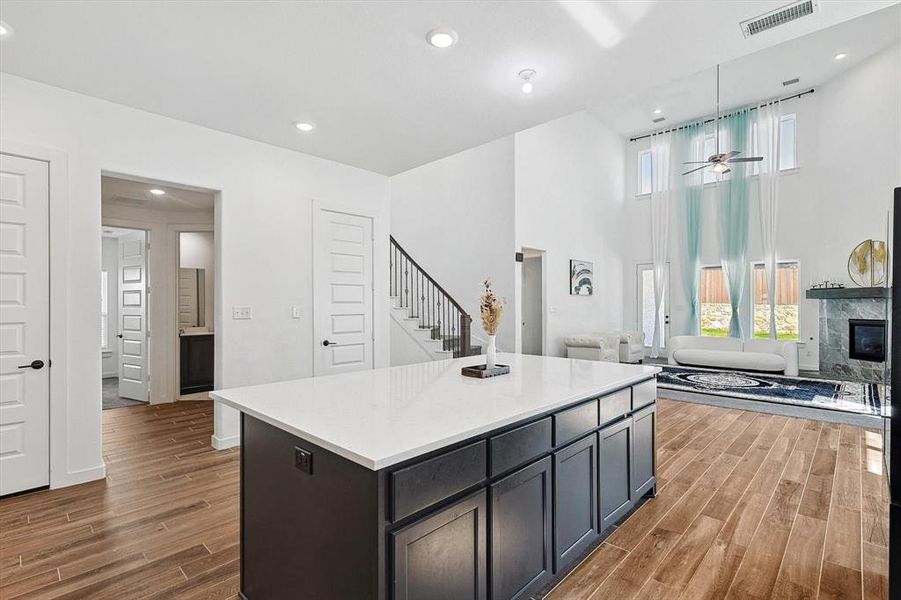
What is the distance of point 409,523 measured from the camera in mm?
1377

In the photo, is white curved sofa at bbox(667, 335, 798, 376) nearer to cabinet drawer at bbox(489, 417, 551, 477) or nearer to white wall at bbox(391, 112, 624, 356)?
white wall at bbox(391, 112, 624, 356)

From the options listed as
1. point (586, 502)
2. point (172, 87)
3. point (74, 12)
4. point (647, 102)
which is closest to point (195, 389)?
point (172, 87)

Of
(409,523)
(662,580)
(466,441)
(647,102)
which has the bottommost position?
(662,580)

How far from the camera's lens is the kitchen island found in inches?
53.7

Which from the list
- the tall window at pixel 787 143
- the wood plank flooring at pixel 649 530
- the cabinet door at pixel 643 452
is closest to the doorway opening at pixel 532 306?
the wood plank flooring at pixel 649 530

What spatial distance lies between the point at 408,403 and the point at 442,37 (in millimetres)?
2058

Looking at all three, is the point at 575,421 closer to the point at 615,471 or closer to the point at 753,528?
the point at 615,471

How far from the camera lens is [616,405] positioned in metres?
2.48

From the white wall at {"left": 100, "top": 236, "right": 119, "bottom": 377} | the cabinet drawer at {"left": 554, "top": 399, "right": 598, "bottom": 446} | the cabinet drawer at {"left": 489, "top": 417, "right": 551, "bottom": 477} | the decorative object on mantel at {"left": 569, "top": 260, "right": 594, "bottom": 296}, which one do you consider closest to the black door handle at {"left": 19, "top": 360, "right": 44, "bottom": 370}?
the cabinet drawer at {"left": 489, "top": 417, "right": 551, "bottom": 477}

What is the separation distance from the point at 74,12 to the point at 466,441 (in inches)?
117

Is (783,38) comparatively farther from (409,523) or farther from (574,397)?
(409,523)

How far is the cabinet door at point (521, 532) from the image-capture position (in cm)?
170

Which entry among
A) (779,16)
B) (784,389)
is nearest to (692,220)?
(784,389)

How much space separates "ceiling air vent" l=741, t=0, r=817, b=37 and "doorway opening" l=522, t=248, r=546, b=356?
6202mm
